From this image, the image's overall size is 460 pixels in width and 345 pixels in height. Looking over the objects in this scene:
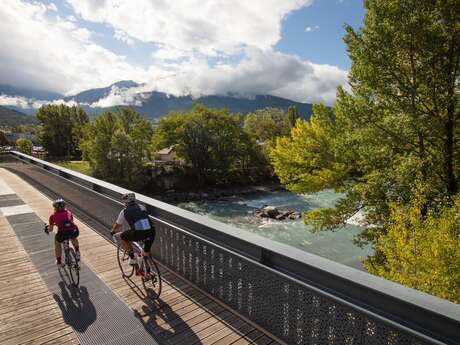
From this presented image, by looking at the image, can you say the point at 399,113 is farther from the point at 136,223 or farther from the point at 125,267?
the point at 125,267

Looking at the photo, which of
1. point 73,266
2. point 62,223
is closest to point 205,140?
point 62,223

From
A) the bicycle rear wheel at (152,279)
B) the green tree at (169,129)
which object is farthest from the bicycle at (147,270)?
the green tree at (169,129)

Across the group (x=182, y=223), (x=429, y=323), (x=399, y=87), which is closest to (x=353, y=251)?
(x=399, y=87)

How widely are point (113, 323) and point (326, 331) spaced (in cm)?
303

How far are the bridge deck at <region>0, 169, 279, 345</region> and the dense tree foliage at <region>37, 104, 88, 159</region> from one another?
6218cm

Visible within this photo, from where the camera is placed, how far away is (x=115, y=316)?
481 centimetres

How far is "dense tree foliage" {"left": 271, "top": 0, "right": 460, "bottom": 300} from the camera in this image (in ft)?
34.1

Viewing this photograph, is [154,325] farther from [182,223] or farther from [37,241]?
[37,241]

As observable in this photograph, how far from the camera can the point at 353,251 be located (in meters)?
22.9

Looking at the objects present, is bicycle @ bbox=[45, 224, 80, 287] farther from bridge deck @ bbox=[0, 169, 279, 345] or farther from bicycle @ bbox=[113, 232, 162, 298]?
bicycle @ bbox=[113, 232, 162, 298]

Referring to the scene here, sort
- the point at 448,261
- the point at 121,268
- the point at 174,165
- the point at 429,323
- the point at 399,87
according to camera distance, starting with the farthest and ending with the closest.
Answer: the point at 174,165 → the point at 399,87 → the point at 448,261 → the point at 121,268 → the point at 429,323

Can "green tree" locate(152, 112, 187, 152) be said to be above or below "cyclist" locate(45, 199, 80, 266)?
above

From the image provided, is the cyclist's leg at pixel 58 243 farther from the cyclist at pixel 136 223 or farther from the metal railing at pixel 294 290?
the metal railing at pixel 294 290

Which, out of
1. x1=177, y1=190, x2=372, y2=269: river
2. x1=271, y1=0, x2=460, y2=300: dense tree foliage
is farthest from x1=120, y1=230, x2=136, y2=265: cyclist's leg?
x1=177, y1=190, x2=372, y2=269: river
